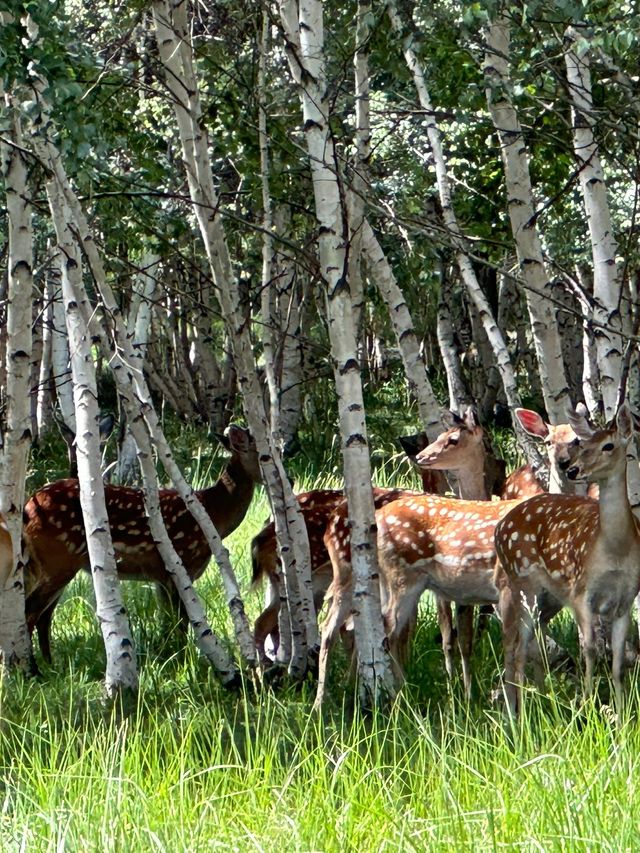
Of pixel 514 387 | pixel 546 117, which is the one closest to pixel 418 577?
pixel 514 387

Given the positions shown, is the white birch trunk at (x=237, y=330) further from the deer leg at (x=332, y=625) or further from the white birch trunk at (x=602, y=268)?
the white birch trunk at (x=602, y=268)

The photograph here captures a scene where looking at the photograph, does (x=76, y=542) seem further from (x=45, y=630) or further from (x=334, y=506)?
(x=334, y=506)

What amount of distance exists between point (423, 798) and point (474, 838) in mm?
507

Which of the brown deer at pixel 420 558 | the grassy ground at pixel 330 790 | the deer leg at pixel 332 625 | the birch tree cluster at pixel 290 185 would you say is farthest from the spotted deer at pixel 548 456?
the grassy ground at pixel 330 790

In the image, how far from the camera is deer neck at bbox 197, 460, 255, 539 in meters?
9.48

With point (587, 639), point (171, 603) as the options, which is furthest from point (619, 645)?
point (171, 603)

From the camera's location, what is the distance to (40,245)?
14445 millimetres

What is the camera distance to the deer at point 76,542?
8.31 m

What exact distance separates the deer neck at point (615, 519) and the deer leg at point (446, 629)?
48.9 inches

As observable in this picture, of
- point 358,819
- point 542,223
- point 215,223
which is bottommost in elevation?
point 358,819

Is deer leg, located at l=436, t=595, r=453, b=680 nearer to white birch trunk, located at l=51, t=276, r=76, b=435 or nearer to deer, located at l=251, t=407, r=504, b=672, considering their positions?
deer, located at l=251, t=407, r=504, b=672

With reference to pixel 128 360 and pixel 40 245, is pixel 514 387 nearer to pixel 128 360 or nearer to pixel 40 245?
pixel 128 360

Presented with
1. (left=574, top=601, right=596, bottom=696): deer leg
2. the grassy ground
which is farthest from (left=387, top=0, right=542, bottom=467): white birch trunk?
the grassy ground

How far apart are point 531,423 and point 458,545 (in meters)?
0.91
